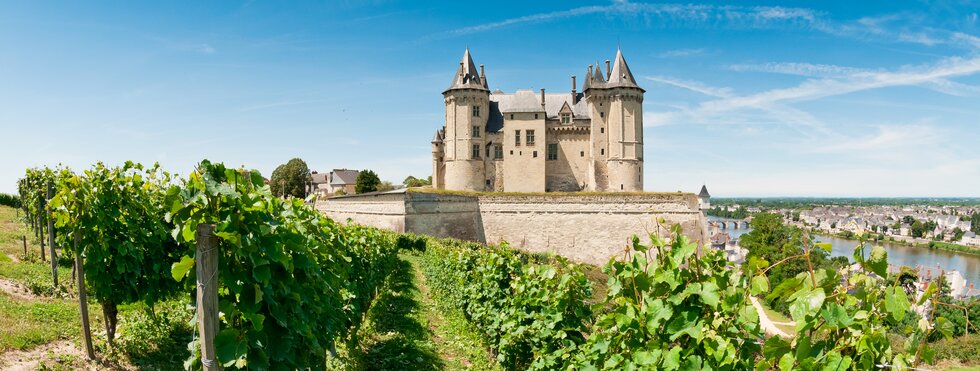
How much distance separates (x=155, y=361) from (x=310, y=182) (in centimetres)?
6240

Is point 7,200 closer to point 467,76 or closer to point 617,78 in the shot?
point 467,76

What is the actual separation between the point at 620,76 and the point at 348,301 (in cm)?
3566

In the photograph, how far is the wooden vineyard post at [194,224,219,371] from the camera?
126 inches

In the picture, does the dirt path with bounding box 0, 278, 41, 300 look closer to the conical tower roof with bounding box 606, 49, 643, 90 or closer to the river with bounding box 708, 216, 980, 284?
the conical tower roof with bounding box 606, 49, 643, 90

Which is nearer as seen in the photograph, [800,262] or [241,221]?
[241,221]

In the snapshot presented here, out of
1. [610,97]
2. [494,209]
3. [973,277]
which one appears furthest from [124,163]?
[973,277]

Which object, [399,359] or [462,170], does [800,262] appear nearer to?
[462,170]

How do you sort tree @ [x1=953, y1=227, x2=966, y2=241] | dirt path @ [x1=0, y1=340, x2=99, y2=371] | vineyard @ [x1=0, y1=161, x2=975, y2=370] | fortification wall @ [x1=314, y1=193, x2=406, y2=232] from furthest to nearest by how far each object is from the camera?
tree @ [x1=953, y1=227, x2=966, y2=241] < fortification wall @ [x1=314, y1=193, x2=406, y2=232] < dirt path @ [x1=0, y1=340, x2=99, y2=371] < vineyard @ [x1=0, y1=161, x2=975, y2=370]

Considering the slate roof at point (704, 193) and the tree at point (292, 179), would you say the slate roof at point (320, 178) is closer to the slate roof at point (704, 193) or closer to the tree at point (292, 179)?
Answer: the tree at point (292, 179)

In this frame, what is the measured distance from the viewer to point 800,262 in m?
37.8

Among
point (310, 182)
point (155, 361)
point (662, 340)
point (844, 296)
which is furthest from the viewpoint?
point (310, 182)

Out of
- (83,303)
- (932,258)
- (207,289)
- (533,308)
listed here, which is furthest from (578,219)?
(932,258)

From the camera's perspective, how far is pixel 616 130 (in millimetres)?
40312

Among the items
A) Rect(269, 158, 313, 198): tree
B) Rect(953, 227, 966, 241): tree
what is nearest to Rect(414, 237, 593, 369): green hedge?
Rect(269, 158, 313, 198): tree
